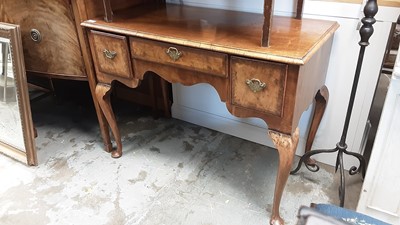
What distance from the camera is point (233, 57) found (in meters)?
1.16

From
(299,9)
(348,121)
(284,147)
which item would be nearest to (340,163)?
(348,121)

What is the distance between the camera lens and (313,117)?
1.61 meters

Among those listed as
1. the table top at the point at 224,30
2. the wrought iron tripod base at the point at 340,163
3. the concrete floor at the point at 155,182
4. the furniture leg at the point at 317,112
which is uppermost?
the table top at the point at 224,30

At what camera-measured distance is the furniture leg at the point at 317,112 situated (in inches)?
59.3

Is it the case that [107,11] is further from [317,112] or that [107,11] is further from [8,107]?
[317,112]

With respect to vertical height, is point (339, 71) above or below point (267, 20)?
below

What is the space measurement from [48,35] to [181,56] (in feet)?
2.38

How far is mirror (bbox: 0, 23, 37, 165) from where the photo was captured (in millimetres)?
1598

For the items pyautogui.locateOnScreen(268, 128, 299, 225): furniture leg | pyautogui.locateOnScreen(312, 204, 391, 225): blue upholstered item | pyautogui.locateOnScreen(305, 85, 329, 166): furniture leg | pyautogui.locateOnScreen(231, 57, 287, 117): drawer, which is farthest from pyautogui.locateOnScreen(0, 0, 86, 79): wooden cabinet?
pyautogui.locateOnScreen(312, 204, 391, 225): blue upholstered item

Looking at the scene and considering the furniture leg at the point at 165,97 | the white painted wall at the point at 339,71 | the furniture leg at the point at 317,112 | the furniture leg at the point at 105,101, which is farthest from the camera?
the furniture leg at the point at 165,97

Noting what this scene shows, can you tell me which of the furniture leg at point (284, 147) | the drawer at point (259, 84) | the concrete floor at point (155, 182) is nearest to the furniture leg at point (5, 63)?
the concrete floor at point (155, 182)

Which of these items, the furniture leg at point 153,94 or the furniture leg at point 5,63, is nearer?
the furniture leg at point 5,63

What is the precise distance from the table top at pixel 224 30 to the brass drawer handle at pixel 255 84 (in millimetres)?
93

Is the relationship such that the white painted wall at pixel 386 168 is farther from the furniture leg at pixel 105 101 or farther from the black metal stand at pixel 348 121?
the furniture leg at pixel 105 101
